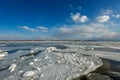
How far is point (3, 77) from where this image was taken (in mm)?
4512

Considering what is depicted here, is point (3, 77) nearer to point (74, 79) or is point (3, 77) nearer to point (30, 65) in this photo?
point (30, 65)

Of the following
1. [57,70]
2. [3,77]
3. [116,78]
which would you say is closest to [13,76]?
[3,77]

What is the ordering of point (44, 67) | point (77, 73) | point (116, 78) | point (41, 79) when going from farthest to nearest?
point (44, 67)
point (77, 73)
point (116, 78)
point (41, 79)

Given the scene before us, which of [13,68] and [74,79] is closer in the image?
[74,79]

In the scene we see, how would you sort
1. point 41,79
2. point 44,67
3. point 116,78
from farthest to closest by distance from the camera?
point 44,67 → point 116,78 → point 41,79

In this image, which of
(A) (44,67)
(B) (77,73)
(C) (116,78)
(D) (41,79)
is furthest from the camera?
(A) (44,67)

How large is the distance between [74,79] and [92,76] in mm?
742

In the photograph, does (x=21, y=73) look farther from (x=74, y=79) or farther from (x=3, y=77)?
(x=74, y=79)

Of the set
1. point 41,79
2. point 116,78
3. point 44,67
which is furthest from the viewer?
point 44,67

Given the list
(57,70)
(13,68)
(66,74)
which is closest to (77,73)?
(66,74)

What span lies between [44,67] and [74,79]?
154cm

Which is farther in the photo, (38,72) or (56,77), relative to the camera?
(38,72)

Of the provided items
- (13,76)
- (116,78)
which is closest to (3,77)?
(13,76)

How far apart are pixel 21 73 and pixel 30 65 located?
1004 millimetres
